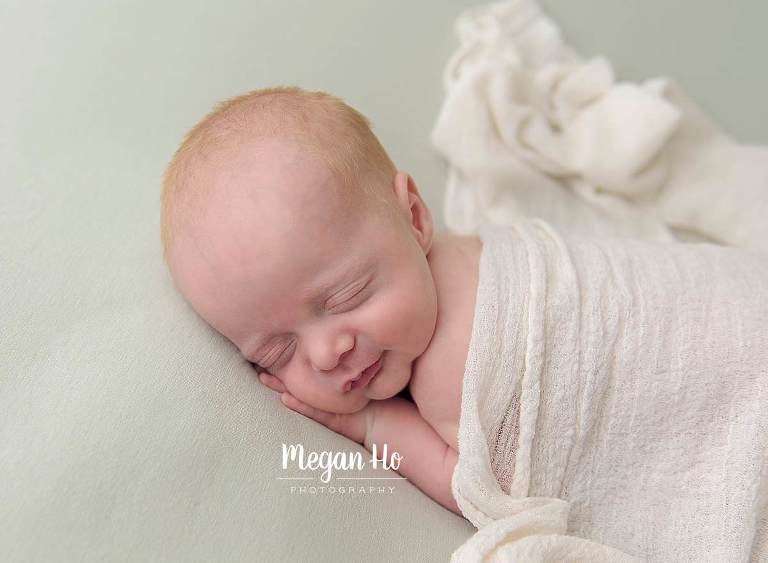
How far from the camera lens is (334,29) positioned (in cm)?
149

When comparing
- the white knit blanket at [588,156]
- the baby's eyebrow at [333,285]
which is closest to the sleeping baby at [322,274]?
the baby's eyebrow at [333,285]

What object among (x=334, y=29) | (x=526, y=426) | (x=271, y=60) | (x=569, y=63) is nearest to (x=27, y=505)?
(x=526, y=426)

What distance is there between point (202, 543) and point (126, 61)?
82cm

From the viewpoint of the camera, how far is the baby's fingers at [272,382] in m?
1.03

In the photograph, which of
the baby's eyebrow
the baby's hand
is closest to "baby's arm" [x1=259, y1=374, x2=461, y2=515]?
the baby's hand

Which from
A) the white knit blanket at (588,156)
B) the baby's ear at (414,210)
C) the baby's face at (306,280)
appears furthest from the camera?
the white knit blanket at (588,156)

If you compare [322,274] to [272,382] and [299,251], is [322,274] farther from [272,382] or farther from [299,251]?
[272,382]

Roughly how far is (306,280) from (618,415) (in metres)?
0.44

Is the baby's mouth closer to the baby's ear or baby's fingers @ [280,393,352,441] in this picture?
baby's fingers @ [280,393,352,441]

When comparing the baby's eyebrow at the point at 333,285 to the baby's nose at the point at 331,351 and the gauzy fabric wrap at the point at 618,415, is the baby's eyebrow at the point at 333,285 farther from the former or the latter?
the gauzy fabric wrap at the point at 618,415

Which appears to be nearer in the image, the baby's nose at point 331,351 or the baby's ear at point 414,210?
the baby's nose at point 331,351

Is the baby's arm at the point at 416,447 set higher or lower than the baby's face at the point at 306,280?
lower

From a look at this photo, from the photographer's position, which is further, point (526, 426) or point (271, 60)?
point (271, 60)

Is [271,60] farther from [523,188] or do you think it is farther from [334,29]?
[523,188]
